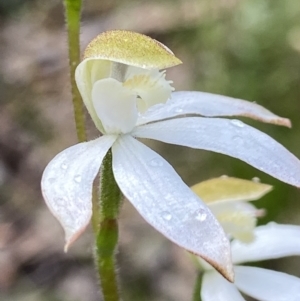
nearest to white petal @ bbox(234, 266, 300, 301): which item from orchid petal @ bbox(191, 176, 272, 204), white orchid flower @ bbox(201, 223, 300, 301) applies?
white orchid flower @ bbox(201, 223, 300, 301)

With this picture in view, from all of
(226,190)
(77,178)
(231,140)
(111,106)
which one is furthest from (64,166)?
(226,190)

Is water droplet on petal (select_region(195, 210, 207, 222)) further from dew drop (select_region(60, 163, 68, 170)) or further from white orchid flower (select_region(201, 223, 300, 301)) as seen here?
white orchid flower (select_region(201, 223, 300, 301))

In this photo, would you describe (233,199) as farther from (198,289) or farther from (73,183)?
(73,183)

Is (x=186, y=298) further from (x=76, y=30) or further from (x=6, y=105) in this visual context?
(x=76, y=30)

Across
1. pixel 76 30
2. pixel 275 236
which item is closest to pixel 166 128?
pixel 76 30

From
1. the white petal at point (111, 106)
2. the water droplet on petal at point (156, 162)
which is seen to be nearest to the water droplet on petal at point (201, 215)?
the water droplet on petal at point (156, 162)

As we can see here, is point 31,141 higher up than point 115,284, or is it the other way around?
point 115,284
